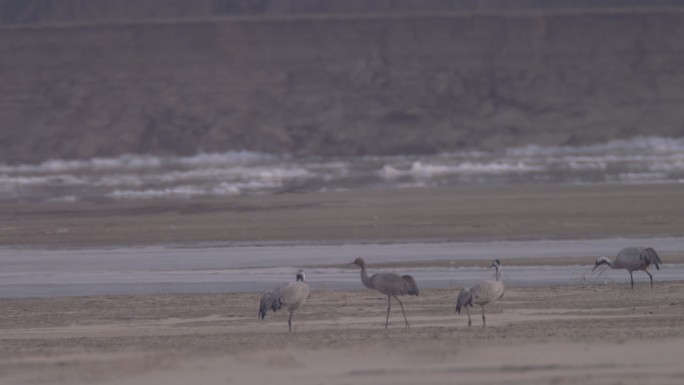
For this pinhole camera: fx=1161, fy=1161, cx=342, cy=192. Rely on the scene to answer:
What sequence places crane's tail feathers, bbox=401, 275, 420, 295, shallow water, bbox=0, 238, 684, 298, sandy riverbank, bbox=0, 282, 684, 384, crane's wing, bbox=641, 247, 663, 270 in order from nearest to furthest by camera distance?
sandy riverbank, bbox=0, 282, 684, 384, crane's tail feathers, bbox=401, 275, 420, 295, crane's wing, bbox=641, 247, 663, 270, shallow water, bbox=0, 238, 684, 298

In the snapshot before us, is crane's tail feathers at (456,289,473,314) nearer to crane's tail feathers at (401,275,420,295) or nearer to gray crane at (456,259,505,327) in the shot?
gray crane at (456,259,505,327)

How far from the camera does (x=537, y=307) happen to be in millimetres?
13539

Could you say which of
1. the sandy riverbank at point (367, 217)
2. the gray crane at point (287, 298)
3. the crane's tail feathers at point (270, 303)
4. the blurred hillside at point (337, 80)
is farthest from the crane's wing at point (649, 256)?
the blurred hillside at point (337, 80)

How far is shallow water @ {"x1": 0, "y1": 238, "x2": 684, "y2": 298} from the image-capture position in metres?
16.9

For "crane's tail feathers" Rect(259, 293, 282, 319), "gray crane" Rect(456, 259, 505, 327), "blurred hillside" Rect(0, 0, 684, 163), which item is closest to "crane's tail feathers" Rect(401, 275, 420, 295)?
"gray crane" Rect(456, 259, 505, 327)

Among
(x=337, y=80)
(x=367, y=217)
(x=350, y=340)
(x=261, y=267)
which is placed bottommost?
(x=350, y=340)

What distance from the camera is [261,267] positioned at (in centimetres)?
1912

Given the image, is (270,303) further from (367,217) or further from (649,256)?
(367,217)

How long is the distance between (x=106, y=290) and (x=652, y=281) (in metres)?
7.78

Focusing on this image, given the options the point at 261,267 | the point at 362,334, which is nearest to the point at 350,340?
the point at 362,334

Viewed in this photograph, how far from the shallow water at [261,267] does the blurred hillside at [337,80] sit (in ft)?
112

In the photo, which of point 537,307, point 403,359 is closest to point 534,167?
point 537,307

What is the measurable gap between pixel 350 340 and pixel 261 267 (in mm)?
7926

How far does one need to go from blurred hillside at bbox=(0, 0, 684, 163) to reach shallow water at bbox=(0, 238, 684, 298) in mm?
34172
